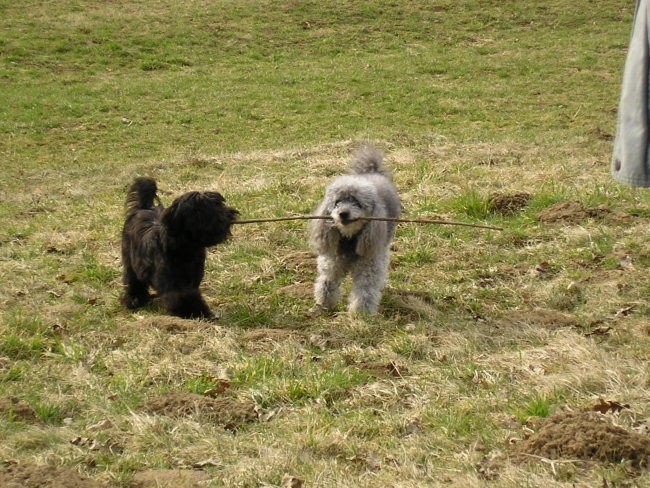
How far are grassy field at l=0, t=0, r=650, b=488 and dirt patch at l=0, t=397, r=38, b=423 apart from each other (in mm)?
17

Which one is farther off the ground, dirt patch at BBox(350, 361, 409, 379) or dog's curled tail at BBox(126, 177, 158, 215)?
dog's curled tail at BBox(126, 177, 158, 215)

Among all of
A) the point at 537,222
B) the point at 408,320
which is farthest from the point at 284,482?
the point at 537,222

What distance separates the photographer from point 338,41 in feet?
79.3

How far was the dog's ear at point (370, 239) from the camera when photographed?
22.2ft

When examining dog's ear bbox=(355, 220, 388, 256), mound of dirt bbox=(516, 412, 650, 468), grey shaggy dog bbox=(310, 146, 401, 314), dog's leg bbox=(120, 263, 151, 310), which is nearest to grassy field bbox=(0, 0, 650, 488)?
mound of dirt bbox=(516, 412, 650, 468)

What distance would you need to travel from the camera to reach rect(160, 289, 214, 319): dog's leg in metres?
6.69

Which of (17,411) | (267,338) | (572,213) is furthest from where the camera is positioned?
(572,213)

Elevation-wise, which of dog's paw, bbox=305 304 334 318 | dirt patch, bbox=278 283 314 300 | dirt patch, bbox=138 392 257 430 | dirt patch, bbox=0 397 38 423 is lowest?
dog's paw, bbox=305 304 334 318

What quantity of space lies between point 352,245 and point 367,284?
1.21 ft

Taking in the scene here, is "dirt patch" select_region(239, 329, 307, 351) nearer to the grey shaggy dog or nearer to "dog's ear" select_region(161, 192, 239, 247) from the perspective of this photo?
the grey shaggy dog

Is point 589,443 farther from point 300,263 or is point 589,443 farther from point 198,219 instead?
point 300,263

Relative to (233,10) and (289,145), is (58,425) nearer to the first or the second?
(289,145)

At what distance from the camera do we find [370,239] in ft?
22.2

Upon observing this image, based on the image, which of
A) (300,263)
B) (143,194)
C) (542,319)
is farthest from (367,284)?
(143,194)
